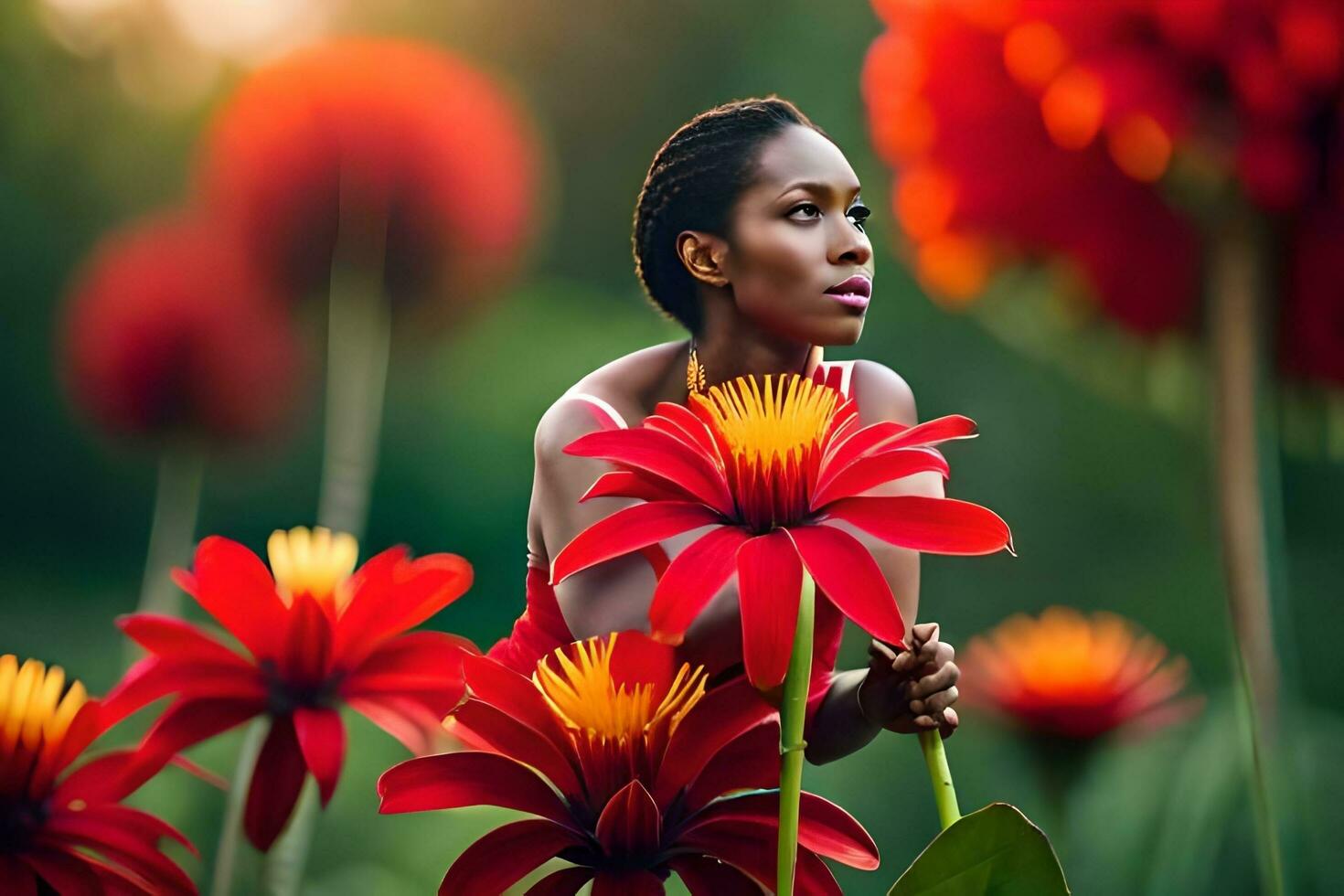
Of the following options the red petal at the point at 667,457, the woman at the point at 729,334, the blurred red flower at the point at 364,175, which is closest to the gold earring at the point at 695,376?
the woman at the point at 729,334

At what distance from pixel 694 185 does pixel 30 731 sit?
0.57 ft

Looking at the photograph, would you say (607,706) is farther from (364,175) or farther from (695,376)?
(364,175)

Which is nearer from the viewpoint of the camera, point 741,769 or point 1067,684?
point 741,769

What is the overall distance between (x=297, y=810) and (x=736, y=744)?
8cm

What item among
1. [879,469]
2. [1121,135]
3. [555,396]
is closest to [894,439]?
[879,469]

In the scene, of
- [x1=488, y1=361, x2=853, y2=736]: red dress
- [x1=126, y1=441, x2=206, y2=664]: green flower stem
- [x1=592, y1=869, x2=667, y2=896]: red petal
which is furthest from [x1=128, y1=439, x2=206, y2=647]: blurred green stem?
[x1=592, y1=869, x2=667, y2=896]: red petal

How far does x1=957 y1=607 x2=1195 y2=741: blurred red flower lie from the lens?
1.35 ft

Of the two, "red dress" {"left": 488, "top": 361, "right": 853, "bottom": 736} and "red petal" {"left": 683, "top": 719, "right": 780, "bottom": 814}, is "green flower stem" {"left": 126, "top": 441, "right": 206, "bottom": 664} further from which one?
"red petal" {"left": 683, "top": 719, "right": 780, "bottom": 814}

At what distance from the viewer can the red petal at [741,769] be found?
20 cm

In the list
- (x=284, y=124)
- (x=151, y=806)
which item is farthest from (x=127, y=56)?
(x=151, y=806)

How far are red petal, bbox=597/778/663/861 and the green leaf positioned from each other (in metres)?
0.04

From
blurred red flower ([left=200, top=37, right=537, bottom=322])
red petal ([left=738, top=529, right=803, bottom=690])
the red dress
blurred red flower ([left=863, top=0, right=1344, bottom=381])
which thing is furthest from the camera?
blurred red flower ([left=200, top=37, right=537, bottom=322])

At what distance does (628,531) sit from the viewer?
183 mm

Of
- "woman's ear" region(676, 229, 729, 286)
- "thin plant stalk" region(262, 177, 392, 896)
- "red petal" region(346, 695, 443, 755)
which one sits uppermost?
"thin plant stalk" region(262, 177, 392, 896)
